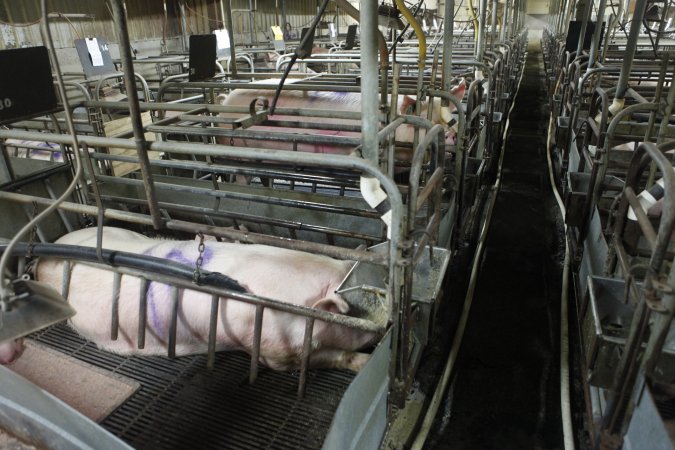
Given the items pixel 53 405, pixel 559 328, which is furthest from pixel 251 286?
pixel 559 328

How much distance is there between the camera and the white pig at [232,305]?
7.23 ft

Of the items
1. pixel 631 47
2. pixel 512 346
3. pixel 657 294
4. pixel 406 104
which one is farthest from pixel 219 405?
pixel 631 47

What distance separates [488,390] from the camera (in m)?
2.89

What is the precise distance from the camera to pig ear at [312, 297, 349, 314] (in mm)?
2113

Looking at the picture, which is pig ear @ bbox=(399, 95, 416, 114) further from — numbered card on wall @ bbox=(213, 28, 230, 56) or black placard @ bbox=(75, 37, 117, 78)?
black placard @ bbox=(75, 37, 117, 78)

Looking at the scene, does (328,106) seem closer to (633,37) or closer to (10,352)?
(633,37)

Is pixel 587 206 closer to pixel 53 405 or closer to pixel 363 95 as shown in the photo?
pixel 363 95

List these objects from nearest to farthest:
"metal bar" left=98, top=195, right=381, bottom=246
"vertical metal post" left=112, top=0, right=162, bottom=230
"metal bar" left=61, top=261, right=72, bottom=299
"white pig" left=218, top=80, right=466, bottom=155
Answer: "vertical metal post" left=112, top=0, right=162, bottom=230 → "metal bar" left=61, top=261, right=72, bottom=299 → "metal bar" left=98, top=195, right=381, bottom=246 → "white pig" left=218, top=80, right=466, bottom=155

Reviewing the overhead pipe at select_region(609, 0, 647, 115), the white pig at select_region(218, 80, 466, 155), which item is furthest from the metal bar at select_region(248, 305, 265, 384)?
the overhead pipe at select_region(609, 0, 647, 115)

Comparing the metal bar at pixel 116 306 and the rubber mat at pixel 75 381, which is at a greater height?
the metal bar at pixel 116 306

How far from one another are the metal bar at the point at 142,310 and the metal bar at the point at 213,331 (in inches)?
14.7

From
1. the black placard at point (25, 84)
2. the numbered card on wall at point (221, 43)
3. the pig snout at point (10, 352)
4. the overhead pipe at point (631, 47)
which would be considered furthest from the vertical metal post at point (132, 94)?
the numbered card on wall at point (221, 43)

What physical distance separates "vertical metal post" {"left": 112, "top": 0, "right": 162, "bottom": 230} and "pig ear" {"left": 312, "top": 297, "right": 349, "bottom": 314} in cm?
78

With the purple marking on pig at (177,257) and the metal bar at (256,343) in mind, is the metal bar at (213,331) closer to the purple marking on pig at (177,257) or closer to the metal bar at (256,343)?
the metal bar at (256,343)
